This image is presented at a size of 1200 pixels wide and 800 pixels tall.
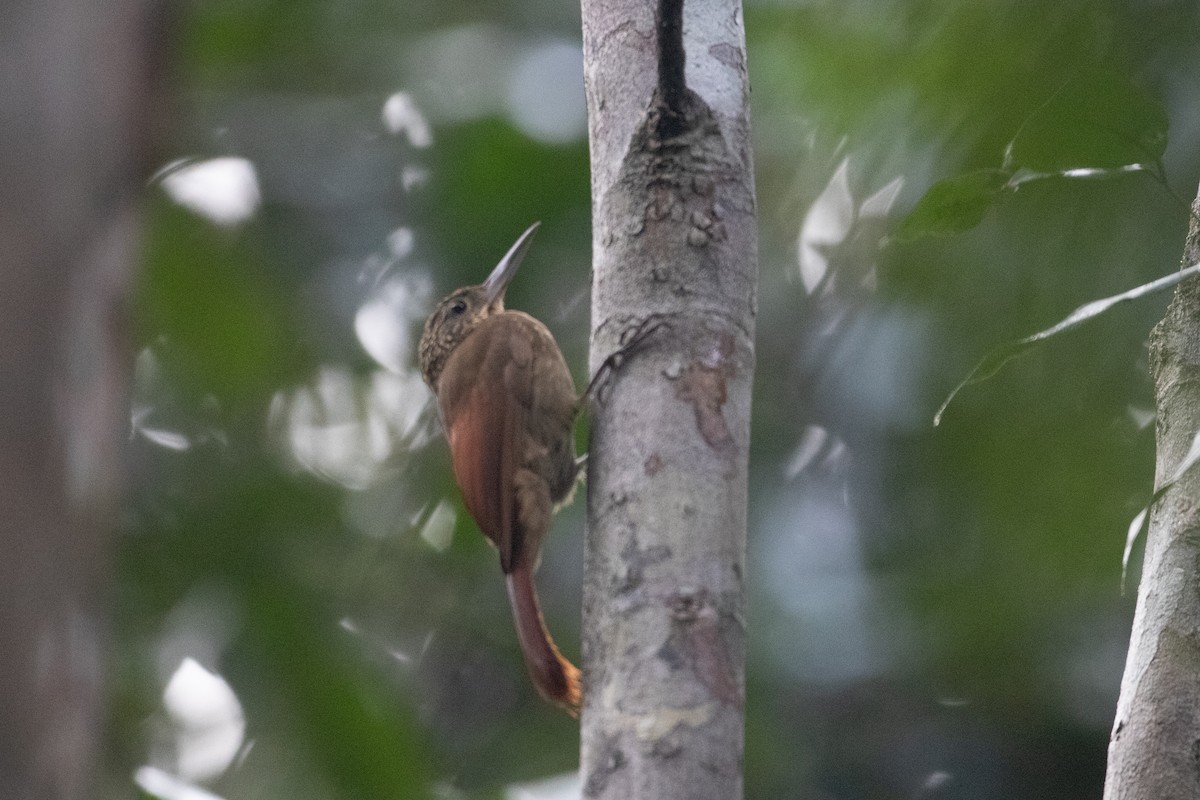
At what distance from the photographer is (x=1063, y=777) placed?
418cm

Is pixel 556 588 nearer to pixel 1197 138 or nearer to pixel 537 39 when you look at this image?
pixel 537 39

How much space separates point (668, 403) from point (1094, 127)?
2.52ft

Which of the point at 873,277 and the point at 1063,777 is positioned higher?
the point at 873,277

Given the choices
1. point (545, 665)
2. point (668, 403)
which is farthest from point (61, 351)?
point (545, 665)

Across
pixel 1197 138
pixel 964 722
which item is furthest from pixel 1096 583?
pixel 1197 138

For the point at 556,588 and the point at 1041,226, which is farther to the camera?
the point at 556,588

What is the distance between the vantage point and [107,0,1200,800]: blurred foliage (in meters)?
3.43

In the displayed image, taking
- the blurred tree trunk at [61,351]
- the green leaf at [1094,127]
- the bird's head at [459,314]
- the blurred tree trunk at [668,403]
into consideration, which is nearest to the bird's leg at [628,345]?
the blurred tree trunk at [668,403]

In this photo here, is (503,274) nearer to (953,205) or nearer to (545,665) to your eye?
(545,665)

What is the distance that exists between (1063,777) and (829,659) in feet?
2.46

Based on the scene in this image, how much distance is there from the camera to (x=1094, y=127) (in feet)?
6.94

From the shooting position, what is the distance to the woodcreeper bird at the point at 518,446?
2664 mm

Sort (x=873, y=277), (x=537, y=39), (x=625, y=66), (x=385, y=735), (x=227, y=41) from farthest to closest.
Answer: (x=537, y=39) → (x=873, y=277) → (x=227, y=41) → (x=385, y=735) → (x=625, y=66)

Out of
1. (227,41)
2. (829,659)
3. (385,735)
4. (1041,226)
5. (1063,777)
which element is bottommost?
(385,735)
